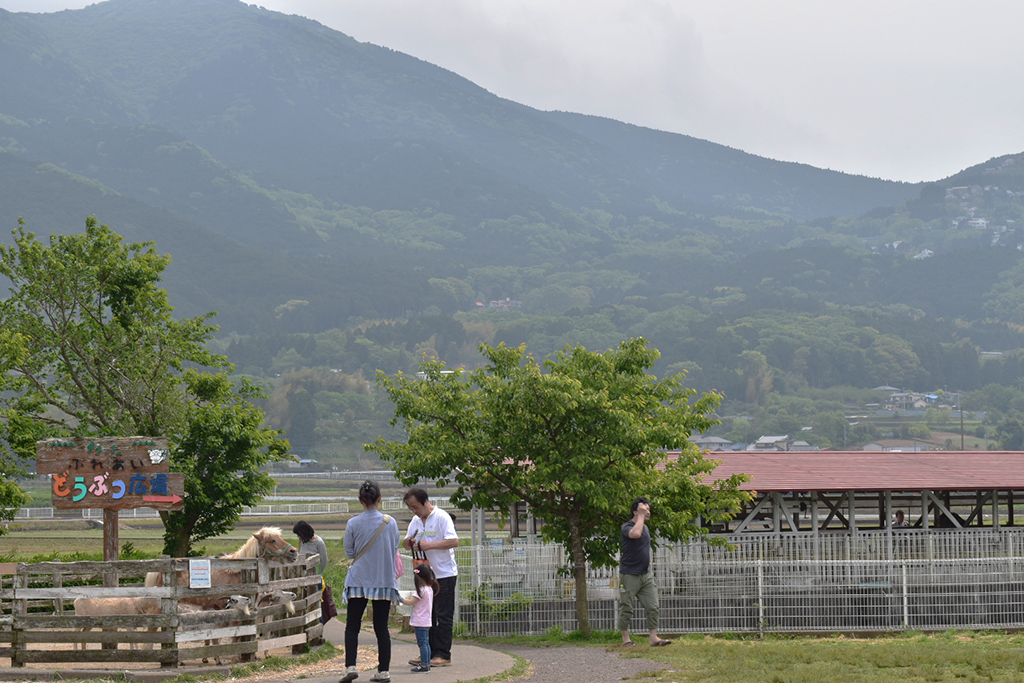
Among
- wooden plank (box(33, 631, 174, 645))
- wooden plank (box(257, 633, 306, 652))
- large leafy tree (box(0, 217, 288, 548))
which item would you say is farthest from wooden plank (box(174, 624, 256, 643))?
large leafy tree (box(0, 217, 288, 548))

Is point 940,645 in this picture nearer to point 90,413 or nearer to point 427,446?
point 427,446

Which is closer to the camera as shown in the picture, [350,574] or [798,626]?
[350,574]

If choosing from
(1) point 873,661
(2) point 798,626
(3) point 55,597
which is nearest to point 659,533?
(2) point 798,626

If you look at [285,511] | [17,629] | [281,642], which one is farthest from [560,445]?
[285,511]

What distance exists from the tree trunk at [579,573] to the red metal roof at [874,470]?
3902mm

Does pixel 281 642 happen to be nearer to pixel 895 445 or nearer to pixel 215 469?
pixel 215 469

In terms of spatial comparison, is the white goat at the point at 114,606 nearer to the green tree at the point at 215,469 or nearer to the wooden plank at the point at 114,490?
the wooden plank at the point at 114,490

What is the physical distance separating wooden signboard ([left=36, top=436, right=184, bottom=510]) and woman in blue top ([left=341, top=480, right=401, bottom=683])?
3693 millimetres

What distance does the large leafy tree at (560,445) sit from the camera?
Answer: 15031 mm

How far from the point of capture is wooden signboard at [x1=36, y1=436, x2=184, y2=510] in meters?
12.2

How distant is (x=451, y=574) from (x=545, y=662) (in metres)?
1.77

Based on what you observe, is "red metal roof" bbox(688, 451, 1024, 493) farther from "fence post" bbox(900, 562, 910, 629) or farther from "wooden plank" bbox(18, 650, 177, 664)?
"wooden plank" bbox(18, 650, 177, 664)

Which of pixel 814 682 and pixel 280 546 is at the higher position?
pixel 280 546

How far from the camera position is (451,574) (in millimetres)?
10711
